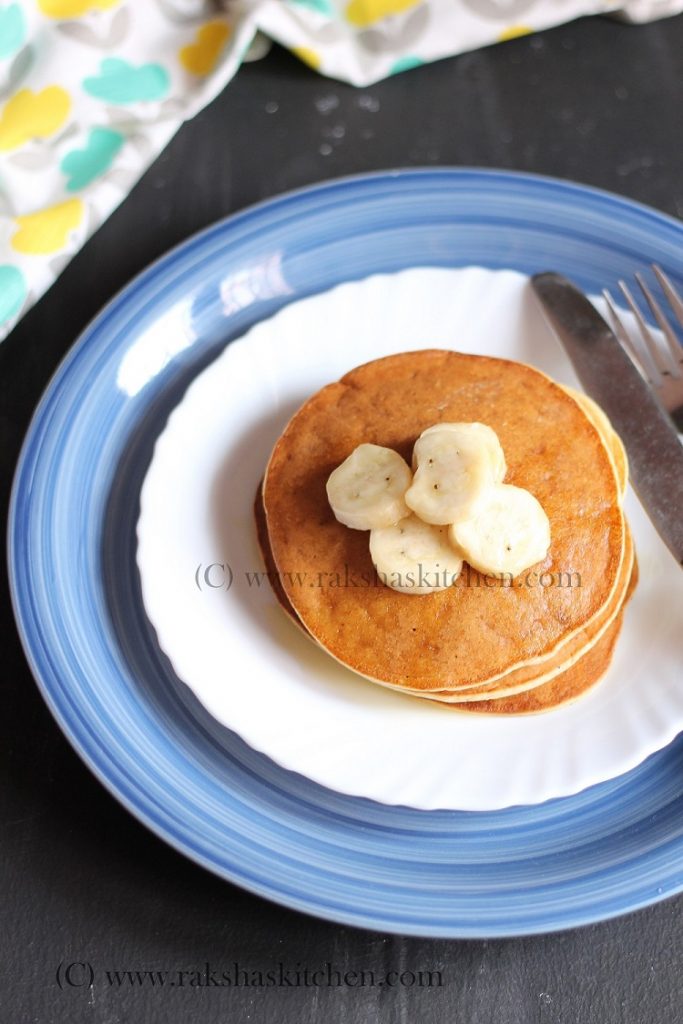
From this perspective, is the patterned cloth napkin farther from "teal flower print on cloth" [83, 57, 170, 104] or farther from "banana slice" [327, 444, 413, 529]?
"banana slice" [327, 444, 413, 529]

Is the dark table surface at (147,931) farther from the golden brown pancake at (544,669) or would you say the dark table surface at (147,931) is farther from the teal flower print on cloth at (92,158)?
the golden brown pancake at (544,669)

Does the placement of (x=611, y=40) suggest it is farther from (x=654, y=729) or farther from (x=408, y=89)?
(x=654, y=729)

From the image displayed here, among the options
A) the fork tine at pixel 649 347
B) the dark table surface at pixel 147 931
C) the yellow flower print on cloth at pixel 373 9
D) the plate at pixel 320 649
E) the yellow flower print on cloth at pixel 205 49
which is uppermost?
the yellow flower print on cloth at pixel 373 9

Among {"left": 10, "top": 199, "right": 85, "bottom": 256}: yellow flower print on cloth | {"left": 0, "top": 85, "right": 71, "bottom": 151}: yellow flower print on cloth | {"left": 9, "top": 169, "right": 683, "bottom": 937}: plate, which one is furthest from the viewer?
{"left": 0, "top": 85, "right": 71, "bottom": 151}: yellow flower print on cloth

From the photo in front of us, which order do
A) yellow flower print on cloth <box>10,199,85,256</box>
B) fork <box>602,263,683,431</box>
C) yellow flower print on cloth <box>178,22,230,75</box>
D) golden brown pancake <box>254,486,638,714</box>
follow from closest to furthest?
golden brown pancake <box>254,486,638,714</box> → fork <box>602,263,683,431</box> → yellow flower print on cloth <box>10,199,85,256</box> → yellow flower print on cloth <box>178,22,230,75</box>

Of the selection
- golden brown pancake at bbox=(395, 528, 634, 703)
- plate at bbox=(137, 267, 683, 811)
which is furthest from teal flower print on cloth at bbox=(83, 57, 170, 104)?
golden brown pancake at bbox=(395, 528, 634, 703)

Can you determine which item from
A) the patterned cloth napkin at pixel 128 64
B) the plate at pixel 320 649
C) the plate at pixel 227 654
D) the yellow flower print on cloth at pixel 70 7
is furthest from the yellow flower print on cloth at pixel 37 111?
the plate at pixel 320 649

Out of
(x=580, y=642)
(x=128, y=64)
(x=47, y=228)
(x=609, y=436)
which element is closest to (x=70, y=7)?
(x=128, y=64)
